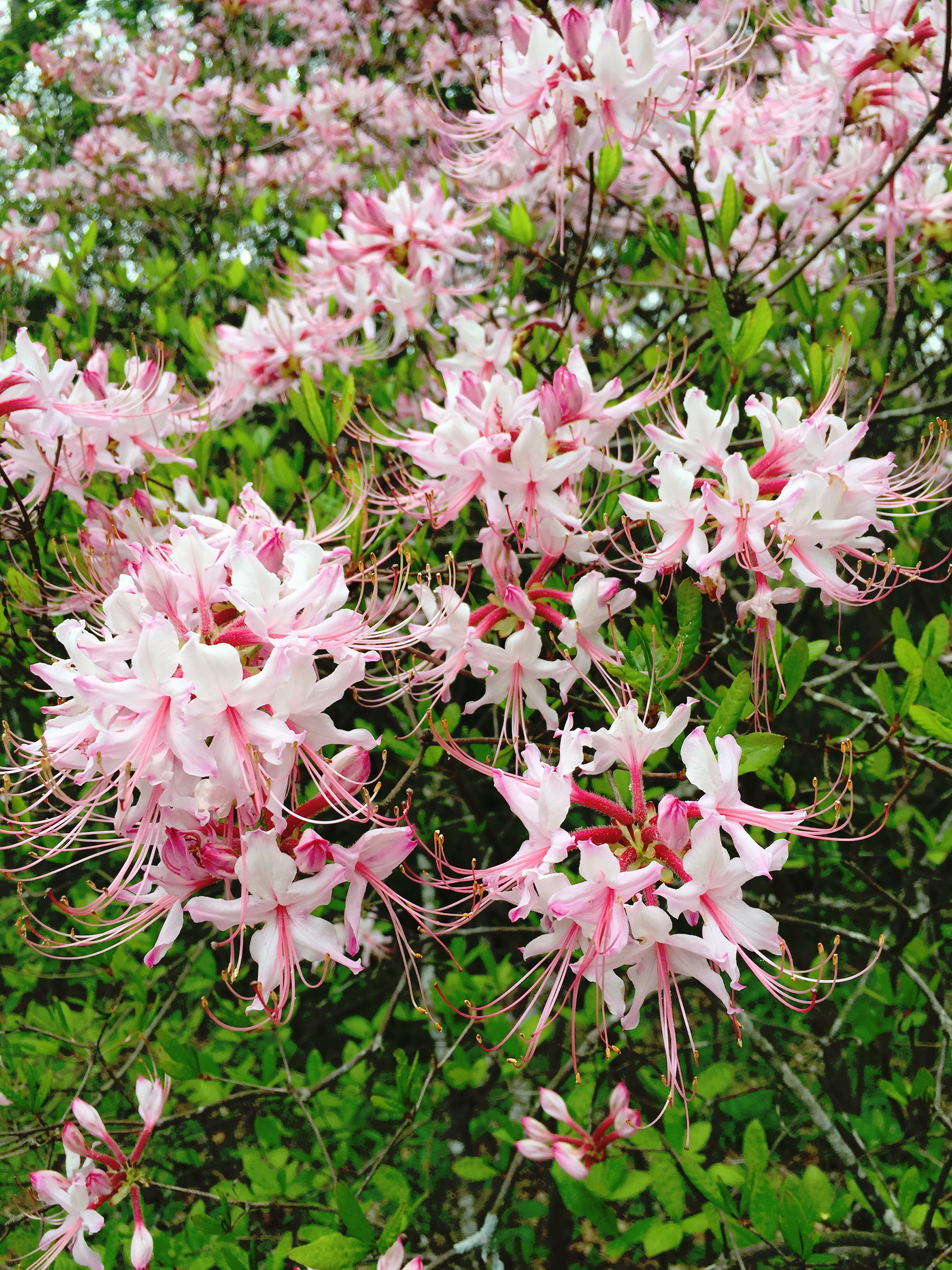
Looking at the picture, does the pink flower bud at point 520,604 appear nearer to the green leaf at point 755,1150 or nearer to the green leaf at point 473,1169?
the green leaf at point 755,1150

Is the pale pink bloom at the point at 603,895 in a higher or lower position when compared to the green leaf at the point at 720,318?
lower

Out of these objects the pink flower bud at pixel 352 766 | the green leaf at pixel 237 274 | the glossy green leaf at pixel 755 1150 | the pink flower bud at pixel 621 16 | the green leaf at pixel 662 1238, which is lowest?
the green leaf at pixel 662 1238

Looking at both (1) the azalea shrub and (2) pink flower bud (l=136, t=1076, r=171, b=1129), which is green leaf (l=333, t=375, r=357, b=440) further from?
(2) pink flower bud (l=136, t=1076, r=171, b=1129)

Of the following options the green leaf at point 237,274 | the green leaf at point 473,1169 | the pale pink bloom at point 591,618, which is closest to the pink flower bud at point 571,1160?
the green leaf at point 473,1169

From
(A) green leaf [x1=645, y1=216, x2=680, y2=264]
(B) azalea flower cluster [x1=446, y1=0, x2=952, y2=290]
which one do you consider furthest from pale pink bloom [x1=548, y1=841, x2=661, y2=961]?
(A) green leaf [x1=645, y1=216, x2=680, y2=264]

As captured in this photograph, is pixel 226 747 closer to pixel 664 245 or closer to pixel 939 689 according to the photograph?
pixel 939 689
